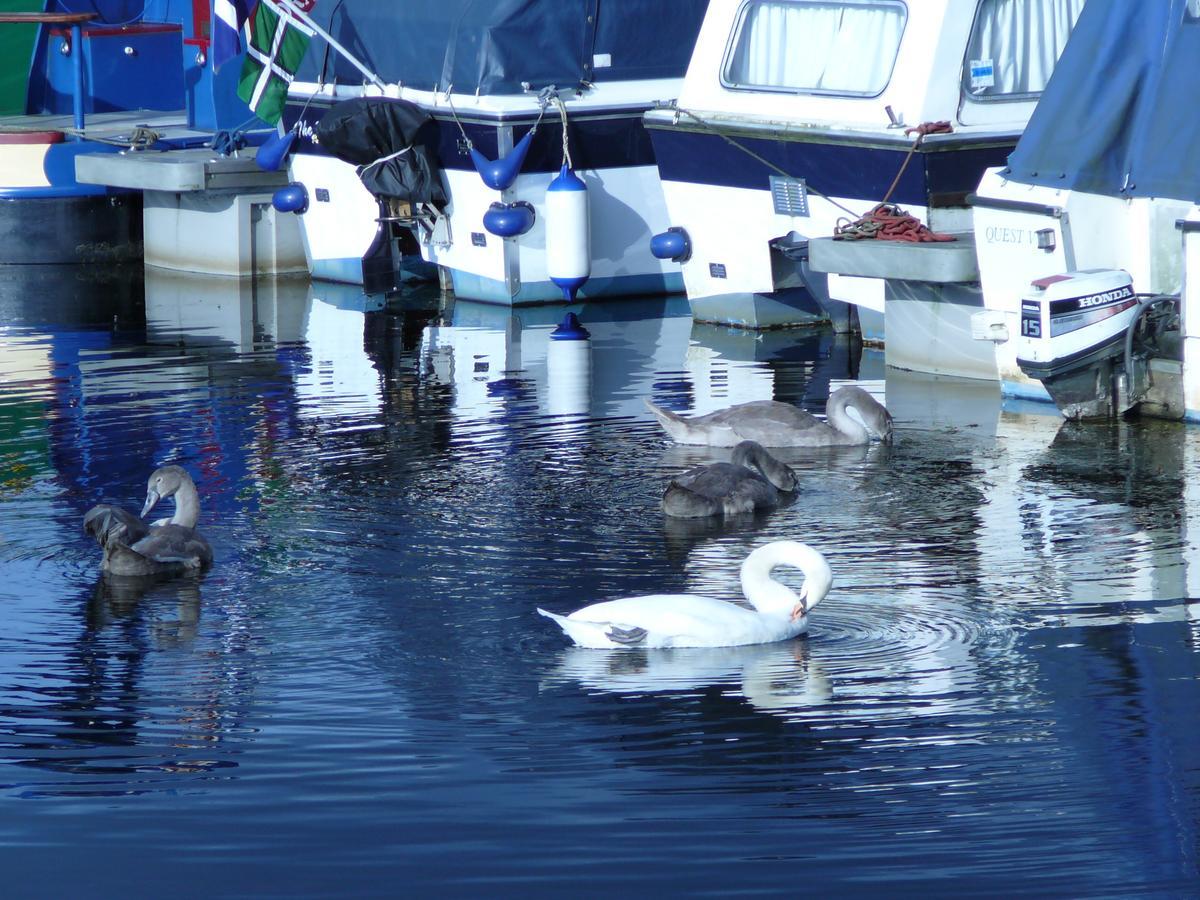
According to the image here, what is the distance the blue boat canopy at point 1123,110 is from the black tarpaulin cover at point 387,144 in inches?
226

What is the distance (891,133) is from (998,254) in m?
1.83

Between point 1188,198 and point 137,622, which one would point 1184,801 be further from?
point 1188,198

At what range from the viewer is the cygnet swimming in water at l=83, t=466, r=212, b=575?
8844mm

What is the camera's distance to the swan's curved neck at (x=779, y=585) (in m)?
7.82

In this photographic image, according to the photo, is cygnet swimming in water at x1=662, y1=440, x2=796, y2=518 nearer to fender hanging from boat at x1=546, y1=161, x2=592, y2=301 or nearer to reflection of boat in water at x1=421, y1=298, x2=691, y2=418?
reflection of boat in water at x1=421, y1=298, x2=691, y2=418

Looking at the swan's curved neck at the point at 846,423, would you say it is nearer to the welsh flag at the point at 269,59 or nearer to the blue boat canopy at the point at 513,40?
the blue boat canopy at the point at 513,40

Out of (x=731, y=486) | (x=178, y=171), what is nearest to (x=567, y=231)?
(x=178, y=171)

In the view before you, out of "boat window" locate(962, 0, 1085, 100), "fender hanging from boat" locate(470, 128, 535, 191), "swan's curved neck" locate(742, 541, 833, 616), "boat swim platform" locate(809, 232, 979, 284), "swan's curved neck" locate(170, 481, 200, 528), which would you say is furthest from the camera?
"fender hanging from boat" locate(470, 128, 535, 191)

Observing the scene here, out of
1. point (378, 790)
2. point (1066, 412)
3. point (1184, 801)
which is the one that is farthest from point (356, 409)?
point (1184, 801)

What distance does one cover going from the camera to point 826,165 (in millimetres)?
14281


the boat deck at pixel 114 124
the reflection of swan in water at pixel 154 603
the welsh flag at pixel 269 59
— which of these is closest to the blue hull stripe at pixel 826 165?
the welsh flag at pixel 269 59

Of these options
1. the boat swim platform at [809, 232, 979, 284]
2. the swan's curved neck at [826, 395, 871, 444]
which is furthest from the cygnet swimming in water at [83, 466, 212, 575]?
the boat swim platform at [809, 232, 979, 284]

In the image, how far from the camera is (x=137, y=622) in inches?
326

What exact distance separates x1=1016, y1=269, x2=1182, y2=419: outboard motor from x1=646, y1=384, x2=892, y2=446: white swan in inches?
37.3
